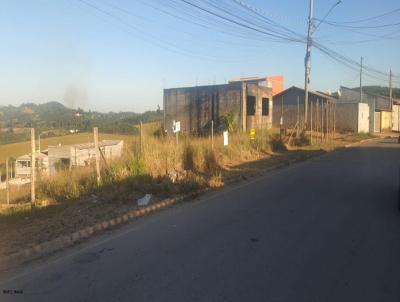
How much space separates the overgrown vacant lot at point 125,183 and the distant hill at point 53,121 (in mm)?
3806

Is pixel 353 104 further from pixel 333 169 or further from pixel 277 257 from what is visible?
pixel 277 257

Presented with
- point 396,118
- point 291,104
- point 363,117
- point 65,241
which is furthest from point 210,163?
point 396,118

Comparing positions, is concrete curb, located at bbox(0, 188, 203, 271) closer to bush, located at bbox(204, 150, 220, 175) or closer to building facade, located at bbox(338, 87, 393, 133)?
bush, located at bbox(204, 150, 220, 175)

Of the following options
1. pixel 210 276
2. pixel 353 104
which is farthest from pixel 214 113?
pixel 210 276

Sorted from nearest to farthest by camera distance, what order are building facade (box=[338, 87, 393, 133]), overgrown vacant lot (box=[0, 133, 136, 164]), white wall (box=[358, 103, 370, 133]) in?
1. overgrown vacant lot (box=[0, 133, 136, 164])
2. white wall (box=[358, 103, 370, 133])
3. building facade (box=[338, 87, 393, 133])

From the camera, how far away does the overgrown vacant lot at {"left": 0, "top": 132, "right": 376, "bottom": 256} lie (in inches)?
308

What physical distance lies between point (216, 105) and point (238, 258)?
1021 inches

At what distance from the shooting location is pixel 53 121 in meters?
20.5

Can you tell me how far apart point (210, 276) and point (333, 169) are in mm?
12115

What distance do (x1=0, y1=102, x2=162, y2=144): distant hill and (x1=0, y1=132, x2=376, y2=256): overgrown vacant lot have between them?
3.81m

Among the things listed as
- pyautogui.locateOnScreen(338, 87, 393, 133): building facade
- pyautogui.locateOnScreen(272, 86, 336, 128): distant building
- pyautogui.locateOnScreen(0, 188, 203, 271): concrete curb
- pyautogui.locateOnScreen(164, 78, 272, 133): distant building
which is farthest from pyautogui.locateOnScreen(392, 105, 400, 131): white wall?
pyautogui.locateOnScreen(0, 188, 203, 271): concrete curb

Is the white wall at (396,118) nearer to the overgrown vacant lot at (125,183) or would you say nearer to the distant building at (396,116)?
the distant building at (396,116)

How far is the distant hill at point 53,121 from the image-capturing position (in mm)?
18062

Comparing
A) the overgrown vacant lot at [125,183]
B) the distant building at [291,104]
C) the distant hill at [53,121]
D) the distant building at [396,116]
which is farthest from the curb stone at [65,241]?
the distant building at [396,116]
